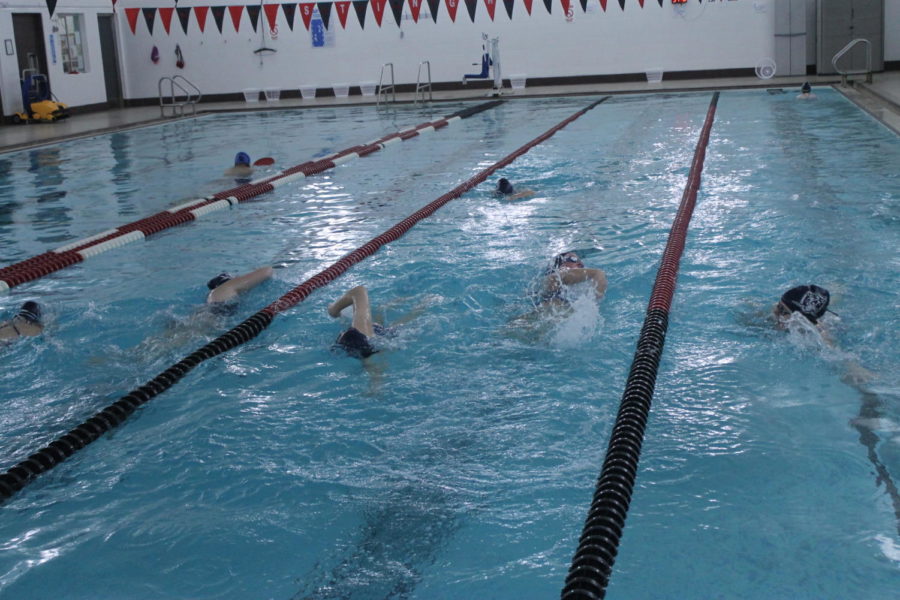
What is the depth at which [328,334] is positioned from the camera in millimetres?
4434

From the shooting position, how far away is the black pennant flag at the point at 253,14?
20538mm

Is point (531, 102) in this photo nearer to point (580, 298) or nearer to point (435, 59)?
point (435, 59)

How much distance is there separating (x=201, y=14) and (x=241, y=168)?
13.0 metres

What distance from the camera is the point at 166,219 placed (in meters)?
7.18

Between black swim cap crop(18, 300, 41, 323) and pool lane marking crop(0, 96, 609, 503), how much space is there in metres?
0.96

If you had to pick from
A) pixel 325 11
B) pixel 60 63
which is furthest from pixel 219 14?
pixel 60 63

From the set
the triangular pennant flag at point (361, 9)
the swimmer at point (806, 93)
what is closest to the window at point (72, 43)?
the triangular pennant flag at point (361, 9)

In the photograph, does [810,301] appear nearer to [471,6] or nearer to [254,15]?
[471,6]

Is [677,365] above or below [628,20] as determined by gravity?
below

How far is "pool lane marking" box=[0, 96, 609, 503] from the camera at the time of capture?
2.98 meters

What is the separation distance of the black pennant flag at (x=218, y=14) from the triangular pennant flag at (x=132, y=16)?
173 centimetres

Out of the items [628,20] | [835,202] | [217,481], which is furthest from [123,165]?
[628,20]

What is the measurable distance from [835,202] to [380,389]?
4.36 meters

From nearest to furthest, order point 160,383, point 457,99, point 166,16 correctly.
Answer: point 160,383, point 457,99, point 166,16
